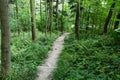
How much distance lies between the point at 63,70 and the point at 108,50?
14.4 feet

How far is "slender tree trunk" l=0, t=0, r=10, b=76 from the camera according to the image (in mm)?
6391

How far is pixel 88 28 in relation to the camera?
84.4 ft

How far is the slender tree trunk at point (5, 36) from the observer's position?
21.0 feet

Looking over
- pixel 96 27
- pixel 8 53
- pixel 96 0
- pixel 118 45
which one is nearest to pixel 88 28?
pixel 96 27

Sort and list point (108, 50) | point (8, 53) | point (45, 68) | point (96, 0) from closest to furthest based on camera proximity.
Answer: point (8, 53) < point (45, 68) < point (108, 50) < point (96, 0)

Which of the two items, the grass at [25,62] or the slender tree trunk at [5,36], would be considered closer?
the slender tree trunk at [5,36]

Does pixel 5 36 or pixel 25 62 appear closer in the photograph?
pixel 5 36

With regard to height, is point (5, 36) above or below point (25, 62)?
above

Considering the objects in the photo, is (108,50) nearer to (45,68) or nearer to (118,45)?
(118,45)

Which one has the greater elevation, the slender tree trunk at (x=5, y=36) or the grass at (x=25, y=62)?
the slender tree trunk at (x=5, y=36)

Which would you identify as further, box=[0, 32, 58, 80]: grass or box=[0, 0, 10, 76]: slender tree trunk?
box=[0, 32, 58, 80]: grass

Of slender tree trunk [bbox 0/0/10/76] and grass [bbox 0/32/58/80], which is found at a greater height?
slender tree trunk [bbox 0/0/10/76]

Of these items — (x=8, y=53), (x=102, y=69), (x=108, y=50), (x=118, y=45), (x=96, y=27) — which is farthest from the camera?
(x=96, y=27)

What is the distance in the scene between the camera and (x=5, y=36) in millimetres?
6629
